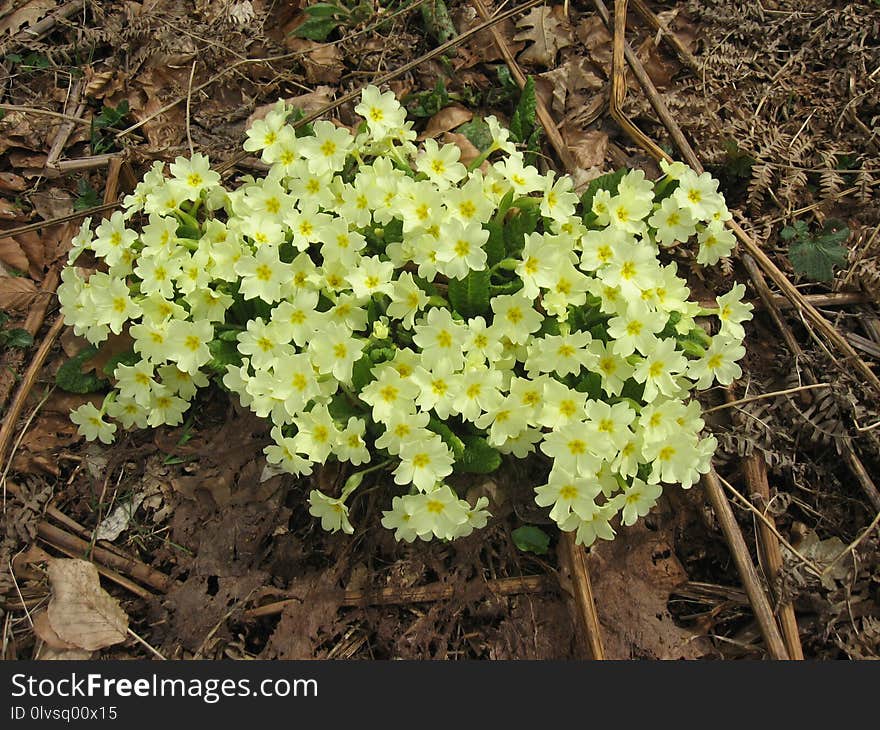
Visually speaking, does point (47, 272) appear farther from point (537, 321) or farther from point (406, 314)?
point (537, 321)

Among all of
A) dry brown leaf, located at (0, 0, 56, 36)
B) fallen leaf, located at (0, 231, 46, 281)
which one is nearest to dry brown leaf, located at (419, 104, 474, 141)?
fallen leaf, located at (0, 231, 46, 281)

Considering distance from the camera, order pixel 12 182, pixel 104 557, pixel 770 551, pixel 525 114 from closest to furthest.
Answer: pixel 770 551
pixel 104 557
pixel 525 114
pixel 12 182

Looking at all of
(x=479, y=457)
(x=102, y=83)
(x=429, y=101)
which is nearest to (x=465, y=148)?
(x=429, y=101)

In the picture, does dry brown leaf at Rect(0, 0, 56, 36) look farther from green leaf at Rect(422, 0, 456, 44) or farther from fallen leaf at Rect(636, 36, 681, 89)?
fallen leaf at Rect(636, 36, 681, 89)

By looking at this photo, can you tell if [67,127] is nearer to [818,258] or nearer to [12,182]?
[12,182]

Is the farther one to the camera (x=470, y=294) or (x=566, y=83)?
(x=566, y=83)

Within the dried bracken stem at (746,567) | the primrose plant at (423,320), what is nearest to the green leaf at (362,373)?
the primrose plant at (423,320)
